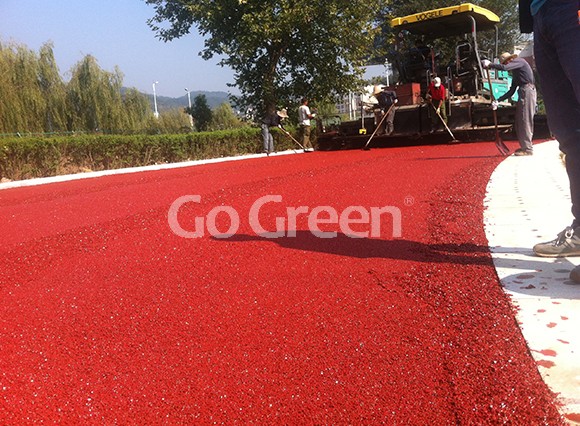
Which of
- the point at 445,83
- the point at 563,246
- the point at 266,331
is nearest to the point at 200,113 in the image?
the point at 445,83

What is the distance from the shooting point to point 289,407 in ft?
5.36

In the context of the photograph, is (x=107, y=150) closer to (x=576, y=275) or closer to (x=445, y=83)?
(x=445, y=83)

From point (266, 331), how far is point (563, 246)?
1785 millimetres

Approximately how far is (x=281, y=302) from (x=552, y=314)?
116 cm

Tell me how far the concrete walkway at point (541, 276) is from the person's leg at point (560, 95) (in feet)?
0.38

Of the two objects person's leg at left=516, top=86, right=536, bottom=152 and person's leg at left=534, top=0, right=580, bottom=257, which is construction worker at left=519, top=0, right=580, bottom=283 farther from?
person's leg at left=516, top=86, right=536, bottom=152

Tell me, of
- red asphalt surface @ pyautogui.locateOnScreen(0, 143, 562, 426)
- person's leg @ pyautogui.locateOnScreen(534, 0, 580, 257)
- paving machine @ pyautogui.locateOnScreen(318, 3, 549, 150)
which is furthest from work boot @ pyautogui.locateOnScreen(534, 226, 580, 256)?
paving machine @ pyautogui.locateOnScreen(318, 3, 549, 150)

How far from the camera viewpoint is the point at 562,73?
9.80 ft

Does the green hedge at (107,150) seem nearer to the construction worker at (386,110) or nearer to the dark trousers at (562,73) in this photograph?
the construction worker at (386,110)

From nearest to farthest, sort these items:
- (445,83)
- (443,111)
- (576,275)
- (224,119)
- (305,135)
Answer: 1. (576,275)
2. (443,111)
3. (445,83)
4. (305,135)
5. (224,119)

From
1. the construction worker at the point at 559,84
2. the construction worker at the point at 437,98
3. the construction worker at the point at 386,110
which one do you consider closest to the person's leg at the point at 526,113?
the construction worker at the point at 437,98

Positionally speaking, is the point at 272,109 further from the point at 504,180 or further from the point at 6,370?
the point at 6,370

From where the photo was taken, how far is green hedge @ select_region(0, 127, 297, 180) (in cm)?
1490

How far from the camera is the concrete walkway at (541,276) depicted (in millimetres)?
1712
